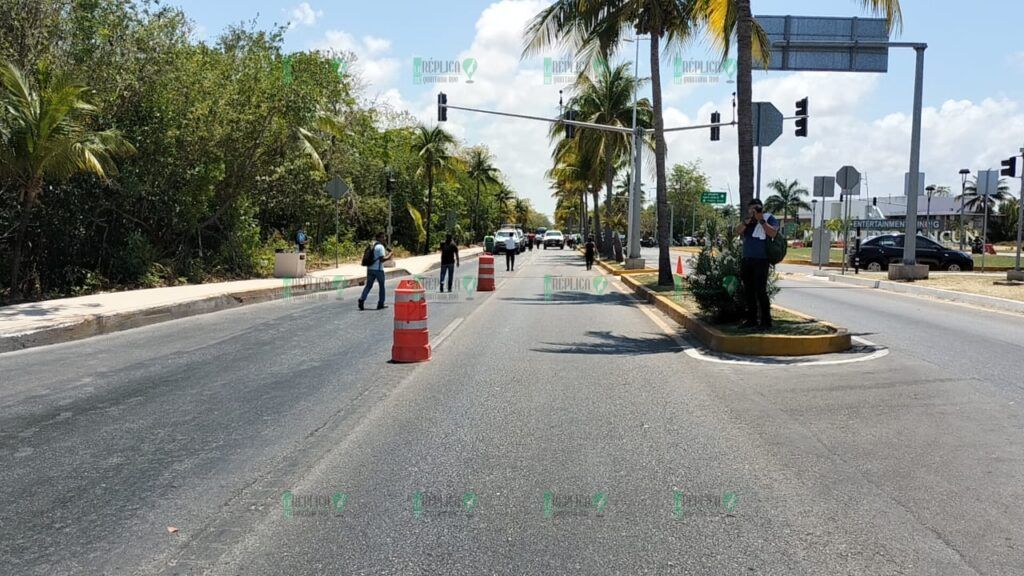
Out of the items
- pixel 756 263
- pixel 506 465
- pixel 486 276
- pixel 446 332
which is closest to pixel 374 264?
pixel 446 332

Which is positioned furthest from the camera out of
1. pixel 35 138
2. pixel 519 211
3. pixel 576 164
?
pixel 519 211

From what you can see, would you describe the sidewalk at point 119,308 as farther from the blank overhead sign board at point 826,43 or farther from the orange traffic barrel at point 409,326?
the blank overhead sign board at point 826,43

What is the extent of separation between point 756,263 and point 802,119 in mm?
13635

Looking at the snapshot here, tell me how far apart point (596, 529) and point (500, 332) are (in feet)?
28.2

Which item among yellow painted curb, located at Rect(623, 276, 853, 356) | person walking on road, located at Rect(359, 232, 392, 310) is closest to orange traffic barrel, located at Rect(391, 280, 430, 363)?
yellow painted curb, located at Rect(623, 276, 853, 356)

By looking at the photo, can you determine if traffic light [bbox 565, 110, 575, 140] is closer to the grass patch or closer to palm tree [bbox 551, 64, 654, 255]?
palm tree [bbox 551, 64, 654, 255]

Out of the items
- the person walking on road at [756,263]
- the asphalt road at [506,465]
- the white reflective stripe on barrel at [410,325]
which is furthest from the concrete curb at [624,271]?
the white reflective stripe on barrel at [410,325]

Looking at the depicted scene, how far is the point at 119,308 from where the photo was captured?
14.4m

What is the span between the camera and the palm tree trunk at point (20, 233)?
15.4m

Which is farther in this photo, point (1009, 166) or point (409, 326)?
point (1009, 166)

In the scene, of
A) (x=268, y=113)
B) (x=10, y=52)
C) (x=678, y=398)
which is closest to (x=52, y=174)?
(x=10, y=52)

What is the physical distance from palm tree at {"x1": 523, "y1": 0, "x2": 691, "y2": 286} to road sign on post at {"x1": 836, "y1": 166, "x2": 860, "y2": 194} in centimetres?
639

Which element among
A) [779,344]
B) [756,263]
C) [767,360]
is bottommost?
[767,360]

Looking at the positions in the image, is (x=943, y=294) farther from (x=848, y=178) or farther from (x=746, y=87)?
(x=746, y=87)
